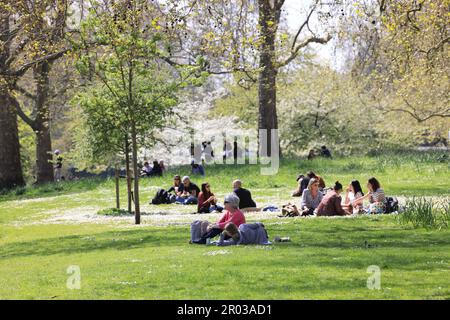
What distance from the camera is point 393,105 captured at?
205 feet

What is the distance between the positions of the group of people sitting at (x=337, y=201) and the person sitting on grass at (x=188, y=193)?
687 cm

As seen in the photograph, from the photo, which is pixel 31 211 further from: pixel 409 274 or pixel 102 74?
pixel 409 274

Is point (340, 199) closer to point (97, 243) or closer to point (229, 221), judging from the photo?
point (229, 221)

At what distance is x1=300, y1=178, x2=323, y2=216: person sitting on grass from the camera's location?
76.1 feet

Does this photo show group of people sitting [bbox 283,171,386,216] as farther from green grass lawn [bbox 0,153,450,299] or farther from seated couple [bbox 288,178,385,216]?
green grass lawn [bbox 0,153,450,299]

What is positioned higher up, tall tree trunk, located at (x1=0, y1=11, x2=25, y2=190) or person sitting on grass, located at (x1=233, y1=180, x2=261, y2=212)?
tall tree trunk, located at (x1=0, y1=11, x2=25, y2=190)

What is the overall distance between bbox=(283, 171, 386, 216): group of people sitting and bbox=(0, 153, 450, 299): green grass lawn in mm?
970

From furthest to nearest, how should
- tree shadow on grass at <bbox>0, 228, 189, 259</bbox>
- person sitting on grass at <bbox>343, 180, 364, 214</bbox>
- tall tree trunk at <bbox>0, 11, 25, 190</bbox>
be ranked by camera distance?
tall tree trunk at <bbox>0, 11, 25, 190</bbox>
person sitting on grass at <bbox>343, 180, 364, 214</bbox>
tree shadow on grass at <bbox>0, 228, 189, 259</bbox>

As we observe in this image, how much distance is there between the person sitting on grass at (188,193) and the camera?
30.5 m

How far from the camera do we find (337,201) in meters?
22.4

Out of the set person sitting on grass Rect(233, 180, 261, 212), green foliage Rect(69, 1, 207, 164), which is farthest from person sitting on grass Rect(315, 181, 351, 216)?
Answer: green foliage Rect(69, 1, 207, 164)

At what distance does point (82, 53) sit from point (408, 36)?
8.52 m

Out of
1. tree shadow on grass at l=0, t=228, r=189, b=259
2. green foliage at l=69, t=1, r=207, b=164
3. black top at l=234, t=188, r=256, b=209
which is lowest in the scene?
tree shadow on grass at l=0, t=228, r=189, b=259

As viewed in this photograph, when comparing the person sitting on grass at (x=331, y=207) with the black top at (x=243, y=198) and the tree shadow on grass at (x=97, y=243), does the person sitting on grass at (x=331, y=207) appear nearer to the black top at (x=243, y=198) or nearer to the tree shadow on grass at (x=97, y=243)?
the black top at (x=243, y=198)
